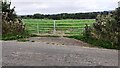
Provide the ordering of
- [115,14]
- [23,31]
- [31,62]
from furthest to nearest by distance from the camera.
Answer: [23,31]
[115,14]
[31,62]

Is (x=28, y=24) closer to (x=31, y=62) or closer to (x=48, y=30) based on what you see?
(x=48, y=30)

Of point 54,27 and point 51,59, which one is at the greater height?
point 51,59

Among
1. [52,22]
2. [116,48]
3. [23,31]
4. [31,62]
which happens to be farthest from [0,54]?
[52,22]

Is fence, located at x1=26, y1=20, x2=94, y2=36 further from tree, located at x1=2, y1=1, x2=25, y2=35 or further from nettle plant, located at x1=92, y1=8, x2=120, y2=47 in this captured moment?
nettle plant, located at x1=92, y1=8, x2=120, y2=47

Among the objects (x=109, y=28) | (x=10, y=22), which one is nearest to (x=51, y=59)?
(x=109, y=28)

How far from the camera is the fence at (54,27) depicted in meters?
22.4

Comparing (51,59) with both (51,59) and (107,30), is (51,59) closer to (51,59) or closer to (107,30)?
(51,59)

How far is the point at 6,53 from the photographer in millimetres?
10953

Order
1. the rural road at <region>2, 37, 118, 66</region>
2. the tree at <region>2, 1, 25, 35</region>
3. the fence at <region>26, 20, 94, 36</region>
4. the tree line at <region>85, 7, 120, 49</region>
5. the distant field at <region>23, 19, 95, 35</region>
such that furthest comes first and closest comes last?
the distant field at <region>23, 19, 95, 35</region>
the fence at <region>26, 20, 94, 36</region>
the tree at <region>2, 1, 25, 35</region>
the tree line at <region>85, 7, 120, 49</region>
the rural road at <region>2, 37, 118, 66</region>

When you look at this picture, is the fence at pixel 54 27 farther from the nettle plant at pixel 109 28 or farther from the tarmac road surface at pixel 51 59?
the tarmac road surface at pixel 51 59

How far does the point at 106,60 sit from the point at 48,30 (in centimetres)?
1265

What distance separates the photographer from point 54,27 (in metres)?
22.5

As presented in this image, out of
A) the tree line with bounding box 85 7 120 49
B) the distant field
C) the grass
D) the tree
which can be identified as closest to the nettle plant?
the tree line with bounding box 85 7 120 49

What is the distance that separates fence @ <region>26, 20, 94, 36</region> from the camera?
73.5 ft
